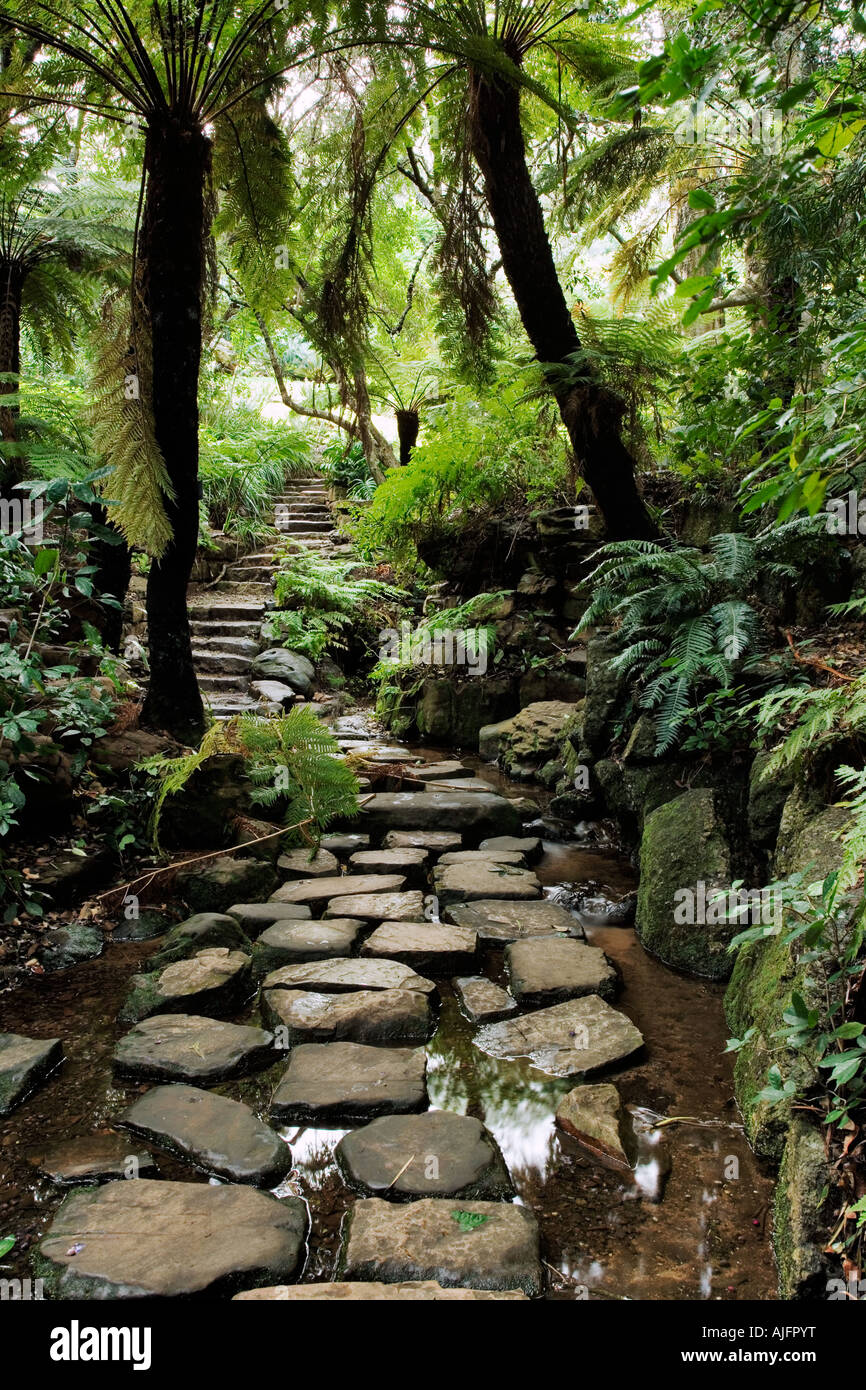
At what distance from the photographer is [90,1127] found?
196cm

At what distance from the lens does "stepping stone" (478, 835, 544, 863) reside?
154 inches

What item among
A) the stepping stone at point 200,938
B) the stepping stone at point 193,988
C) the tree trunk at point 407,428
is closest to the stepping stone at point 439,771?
the stepping stone at point 200,938

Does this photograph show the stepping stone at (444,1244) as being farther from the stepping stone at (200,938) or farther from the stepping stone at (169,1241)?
the stepping stone at (200,938)

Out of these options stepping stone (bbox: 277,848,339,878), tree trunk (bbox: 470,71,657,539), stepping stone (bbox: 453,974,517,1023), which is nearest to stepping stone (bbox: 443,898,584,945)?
stepping stone (bbox: 453,974,517,1023)

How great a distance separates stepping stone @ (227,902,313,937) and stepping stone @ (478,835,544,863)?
1.13 m

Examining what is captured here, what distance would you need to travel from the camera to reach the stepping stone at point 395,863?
11.9ft

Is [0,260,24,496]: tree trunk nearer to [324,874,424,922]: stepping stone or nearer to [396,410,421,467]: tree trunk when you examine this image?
[324,874,424,922]: stepping stone

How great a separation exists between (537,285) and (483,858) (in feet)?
10.6

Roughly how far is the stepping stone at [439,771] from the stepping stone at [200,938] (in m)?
2.03

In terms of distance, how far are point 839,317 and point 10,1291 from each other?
14.9ft

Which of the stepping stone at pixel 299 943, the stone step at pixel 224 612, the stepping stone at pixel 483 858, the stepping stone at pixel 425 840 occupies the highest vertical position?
the stone step at pixel 224 612

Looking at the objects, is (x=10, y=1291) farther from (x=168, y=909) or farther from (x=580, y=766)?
(x=580, y=766)

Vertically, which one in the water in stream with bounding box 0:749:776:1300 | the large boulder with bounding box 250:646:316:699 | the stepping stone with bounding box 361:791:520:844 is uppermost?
the large boulder with bounding box 250:646:316:699
